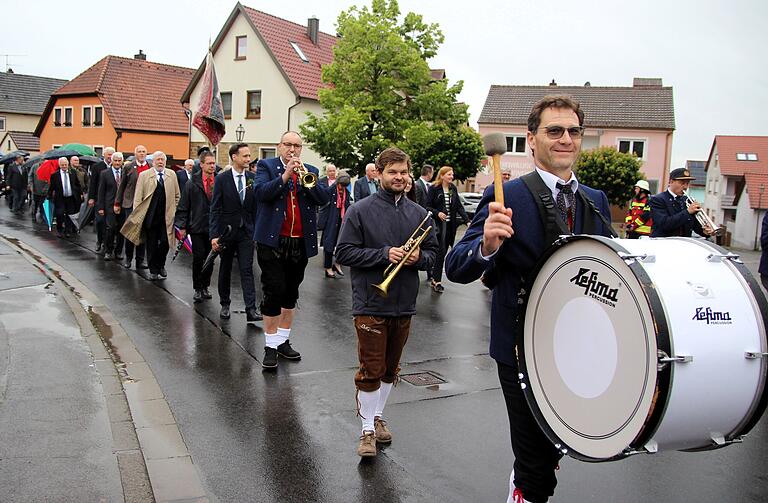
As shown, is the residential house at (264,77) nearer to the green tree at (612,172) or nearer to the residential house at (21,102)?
the green tree at (612,172)

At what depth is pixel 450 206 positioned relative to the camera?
12.3 metres

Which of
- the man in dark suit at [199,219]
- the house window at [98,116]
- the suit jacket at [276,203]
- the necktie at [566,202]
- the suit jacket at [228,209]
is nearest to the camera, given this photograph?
the necktie at [566,202]

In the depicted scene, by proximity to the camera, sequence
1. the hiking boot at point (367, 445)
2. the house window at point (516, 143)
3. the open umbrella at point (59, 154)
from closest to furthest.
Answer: the hiking boot at point (367, 445) < the open umbrella at point (59, 154) < the house window at point (516, 143)

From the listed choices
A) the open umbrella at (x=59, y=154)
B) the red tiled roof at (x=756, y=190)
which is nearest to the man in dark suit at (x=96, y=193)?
the open umbrella at (x=59, y=154)

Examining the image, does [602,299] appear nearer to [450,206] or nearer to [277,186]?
[277,186]

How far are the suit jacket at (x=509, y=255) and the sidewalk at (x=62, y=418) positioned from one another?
2228 millimetres

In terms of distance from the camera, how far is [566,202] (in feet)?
11.0

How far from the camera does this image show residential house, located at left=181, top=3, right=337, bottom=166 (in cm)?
4150

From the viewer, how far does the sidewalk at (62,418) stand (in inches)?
165

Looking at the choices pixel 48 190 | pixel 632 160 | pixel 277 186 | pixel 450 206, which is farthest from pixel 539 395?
pixel 632 160

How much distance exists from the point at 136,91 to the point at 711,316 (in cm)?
5033

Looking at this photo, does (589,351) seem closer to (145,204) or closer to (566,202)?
(566,202)

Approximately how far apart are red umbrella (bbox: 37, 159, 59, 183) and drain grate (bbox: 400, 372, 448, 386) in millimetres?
15452

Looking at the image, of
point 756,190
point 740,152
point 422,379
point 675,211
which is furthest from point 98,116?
point 740,152
